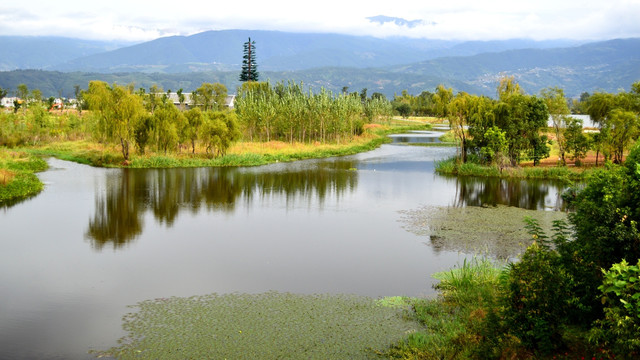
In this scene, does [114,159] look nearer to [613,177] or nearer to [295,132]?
[295,132]

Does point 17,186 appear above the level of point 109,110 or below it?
below

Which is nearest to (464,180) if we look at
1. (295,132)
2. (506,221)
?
(506,221)

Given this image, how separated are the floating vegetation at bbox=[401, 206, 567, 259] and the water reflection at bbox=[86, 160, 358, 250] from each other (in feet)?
24.4

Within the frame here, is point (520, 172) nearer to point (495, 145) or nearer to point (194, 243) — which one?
point (495, 145)

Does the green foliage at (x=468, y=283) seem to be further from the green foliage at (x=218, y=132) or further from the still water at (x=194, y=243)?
the green foliage at (x=218, y=132)

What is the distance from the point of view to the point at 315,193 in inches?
1419

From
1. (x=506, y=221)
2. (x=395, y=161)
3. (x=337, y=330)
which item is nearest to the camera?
(x=337, y=330)

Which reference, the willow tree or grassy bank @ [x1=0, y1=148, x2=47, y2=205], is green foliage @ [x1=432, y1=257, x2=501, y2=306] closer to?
grassy bank @ [x1=0, y1=148, x2=47, y2=205]

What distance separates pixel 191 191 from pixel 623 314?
30.9 metres

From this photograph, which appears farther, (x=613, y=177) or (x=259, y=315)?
(x=259, y=315)

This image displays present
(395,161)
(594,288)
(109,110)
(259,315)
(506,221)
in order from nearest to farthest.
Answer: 1. (594,288)
2. (259,315)
3. (506,221)
4. (109,110)
5. (395,161)

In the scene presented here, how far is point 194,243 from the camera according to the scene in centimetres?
2236

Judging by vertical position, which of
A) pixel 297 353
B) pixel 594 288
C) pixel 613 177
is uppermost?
pixel 613 177

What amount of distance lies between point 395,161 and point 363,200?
24.2 meters
